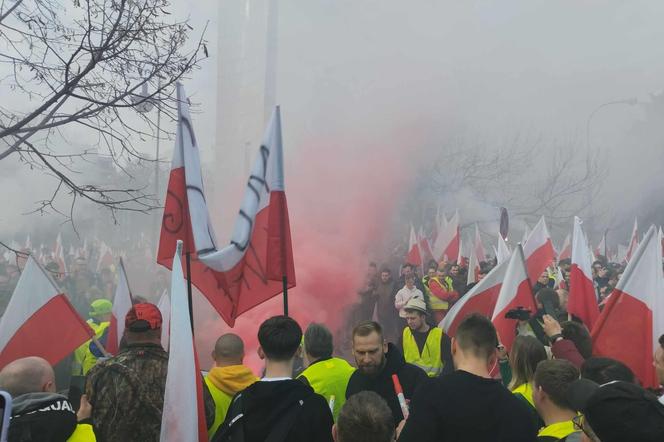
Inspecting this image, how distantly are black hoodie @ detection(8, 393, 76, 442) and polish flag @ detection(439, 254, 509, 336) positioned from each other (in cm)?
322

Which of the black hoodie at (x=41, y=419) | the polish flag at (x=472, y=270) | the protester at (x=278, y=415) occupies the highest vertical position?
the black hoodie at (x=41, y=419)

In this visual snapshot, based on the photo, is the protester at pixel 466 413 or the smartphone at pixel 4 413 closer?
the smartphone at pixel 4 413

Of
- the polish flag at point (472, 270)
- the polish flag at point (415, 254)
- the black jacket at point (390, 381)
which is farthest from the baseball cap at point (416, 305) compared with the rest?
the polish flag at point (415, 254)

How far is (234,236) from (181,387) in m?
1.89

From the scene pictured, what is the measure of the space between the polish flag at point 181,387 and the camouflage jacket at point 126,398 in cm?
17

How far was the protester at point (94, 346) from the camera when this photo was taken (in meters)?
4.77

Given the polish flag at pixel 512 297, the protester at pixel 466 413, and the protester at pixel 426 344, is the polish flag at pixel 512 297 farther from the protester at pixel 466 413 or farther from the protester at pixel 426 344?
the protester at pixel 466 413

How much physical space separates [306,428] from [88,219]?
19.9 meters

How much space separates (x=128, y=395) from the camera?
2646 millimetres

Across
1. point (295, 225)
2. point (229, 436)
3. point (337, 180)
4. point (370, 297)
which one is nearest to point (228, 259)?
point (229, 436)

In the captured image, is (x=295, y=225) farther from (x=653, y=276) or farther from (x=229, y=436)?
(x=229, y=436)

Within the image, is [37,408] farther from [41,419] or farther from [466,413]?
[466,413]

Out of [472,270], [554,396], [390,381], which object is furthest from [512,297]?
[472,270]

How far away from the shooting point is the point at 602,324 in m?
4.02
